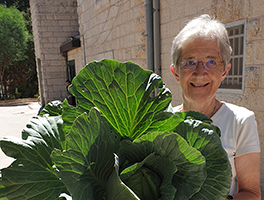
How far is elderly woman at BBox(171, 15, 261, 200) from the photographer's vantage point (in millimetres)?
1014

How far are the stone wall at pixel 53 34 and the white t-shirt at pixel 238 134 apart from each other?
11679 millimetres

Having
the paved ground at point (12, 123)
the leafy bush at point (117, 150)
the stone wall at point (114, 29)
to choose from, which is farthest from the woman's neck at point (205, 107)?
the paved ground at point (12, 123)

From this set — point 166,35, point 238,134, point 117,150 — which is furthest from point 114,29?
point 117,150

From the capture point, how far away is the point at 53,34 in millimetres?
11578

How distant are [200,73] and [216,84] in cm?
12

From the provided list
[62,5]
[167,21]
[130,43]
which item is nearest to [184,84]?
[167,21]

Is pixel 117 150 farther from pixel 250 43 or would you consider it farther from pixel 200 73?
pixel 250 43

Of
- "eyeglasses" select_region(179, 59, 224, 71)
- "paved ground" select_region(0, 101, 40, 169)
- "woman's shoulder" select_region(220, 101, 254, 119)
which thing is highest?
"eyeglasses" select_region(179, 59, 224, 71)

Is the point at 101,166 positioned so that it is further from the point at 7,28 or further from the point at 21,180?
the point at 7,28

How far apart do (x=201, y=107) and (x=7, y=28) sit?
19362 mm

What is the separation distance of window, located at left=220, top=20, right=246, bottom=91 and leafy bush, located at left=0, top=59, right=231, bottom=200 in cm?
271

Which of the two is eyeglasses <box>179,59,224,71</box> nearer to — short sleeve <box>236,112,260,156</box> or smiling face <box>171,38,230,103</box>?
smiling face <box>171,38,230,103</box>

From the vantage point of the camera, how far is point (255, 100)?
9.00ft

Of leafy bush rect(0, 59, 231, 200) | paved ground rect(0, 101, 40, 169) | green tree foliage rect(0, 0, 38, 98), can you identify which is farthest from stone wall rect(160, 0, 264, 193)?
green tree foliage rect(0, 0, 38, 98)
